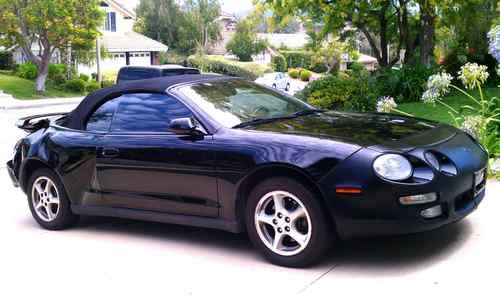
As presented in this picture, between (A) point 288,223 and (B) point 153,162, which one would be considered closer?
(A) point 288,223

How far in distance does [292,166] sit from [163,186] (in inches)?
50.2

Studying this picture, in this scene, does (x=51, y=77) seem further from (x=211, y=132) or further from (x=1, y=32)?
(x=211, y=132)

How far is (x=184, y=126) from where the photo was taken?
→ 5188 millimetres

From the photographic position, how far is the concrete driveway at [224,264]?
4.55 metres

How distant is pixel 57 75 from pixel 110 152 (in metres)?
34.2

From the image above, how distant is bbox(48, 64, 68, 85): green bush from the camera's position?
38062 millimetres

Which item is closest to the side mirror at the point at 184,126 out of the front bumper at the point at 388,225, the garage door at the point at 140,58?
the front bumper at the point at 388,225

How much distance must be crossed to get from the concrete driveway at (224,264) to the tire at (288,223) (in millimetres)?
124

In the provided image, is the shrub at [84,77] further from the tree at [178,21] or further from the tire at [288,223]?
the tire at [288,223]

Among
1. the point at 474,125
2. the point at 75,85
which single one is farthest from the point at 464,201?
the point at 75,85

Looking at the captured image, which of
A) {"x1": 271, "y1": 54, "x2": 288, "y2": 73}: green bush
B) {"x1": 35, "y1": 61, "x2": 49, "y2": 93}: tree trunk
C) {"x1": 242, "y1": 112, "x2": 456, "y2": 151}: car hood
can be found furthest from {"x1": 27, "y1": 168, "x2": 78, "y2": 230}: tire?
{"x1": 271, "y1": 54, "x2": 288, "y2": 73}: green bush

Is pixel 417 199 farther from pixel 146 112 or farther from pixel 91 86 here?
pixel 91 86

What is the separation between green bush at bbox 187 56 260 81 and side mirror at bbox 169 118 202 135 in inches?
2024

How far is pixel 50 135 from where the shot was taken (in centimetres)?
646
